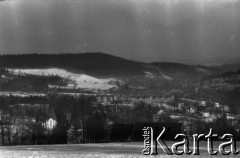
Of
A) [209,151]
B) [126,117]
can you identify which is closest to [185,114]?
[126,117]

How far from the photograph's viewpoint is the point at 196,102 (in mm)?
21531

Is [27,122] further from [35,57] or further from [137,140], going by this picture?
[137,140]

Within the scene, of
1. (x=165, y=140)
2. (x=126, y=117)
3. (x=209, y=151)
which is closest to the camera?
(x=209, y=151)

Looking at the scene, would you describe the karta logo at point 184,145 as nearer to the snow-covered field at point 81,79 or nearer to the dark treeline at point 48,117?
the dark treeline at point 48,117

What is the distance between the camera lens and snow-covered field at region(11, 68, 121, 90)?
21.5m

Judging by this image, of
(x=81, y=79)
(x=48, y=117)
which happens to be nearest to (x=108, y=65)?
(x=81, y=79)

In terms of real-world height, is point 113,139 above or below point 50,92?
below

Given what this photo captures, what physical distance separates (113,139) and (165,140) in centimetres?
197

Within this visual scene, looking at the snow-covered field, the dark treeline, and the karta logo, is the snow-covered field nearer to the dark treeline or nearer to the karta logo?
the dark treeline

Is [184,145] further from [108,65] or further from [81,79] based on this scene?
[81,79]

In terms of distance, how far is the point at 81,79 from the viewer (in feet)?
71.4

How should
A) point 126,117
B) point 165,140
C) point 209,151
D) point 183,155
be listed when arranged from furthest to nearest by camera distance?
point 126,117
point 165,140
point 209,151
point 183,155

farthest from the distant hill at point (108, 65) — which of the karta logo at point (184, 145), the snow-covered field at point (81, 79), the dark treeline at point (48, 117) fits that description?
the karta logo at point (184, 145)

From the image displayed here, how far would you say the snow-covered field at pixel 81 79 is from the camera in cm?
2153
